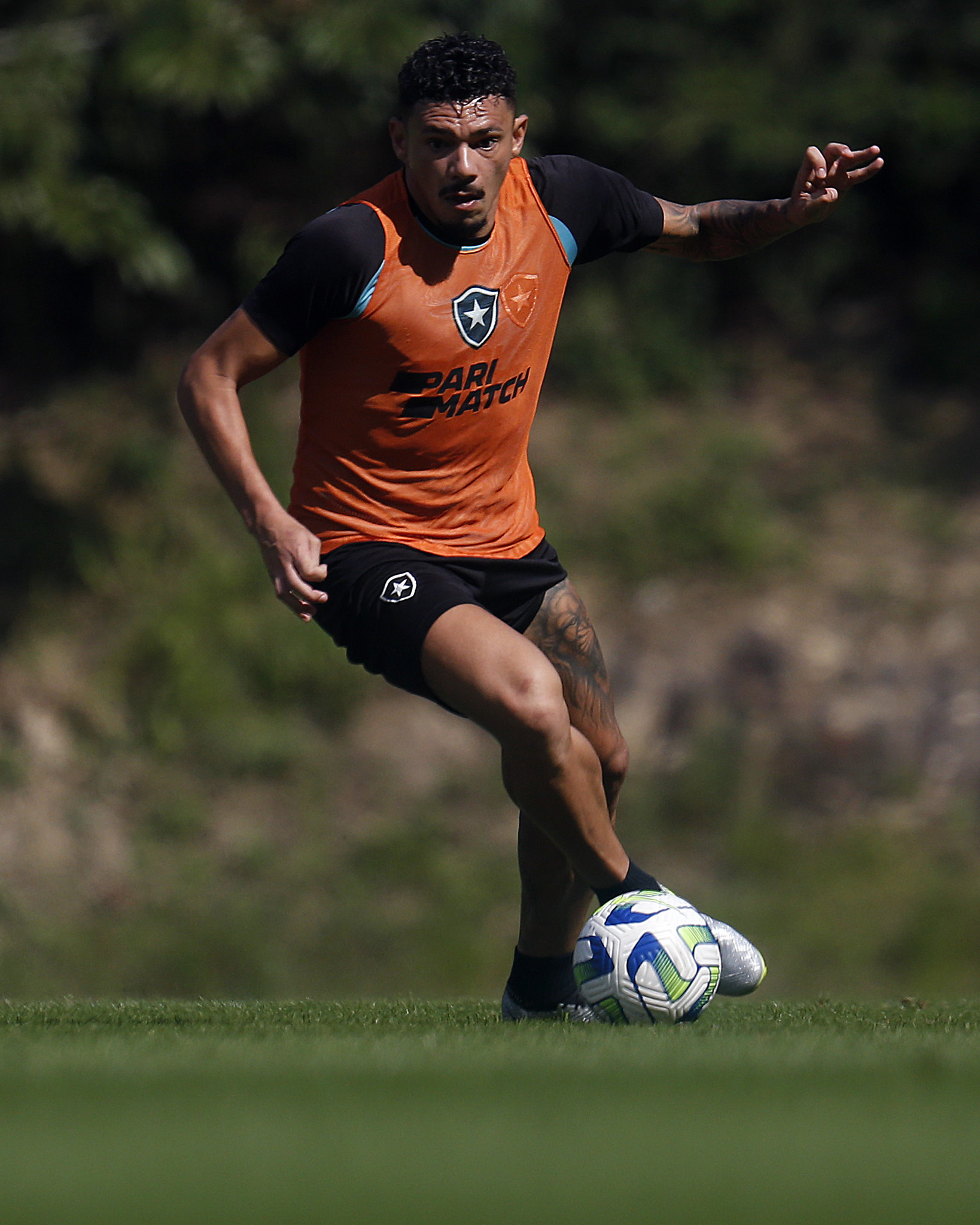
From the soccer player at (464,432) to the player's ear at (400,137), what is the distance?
1 centimetres

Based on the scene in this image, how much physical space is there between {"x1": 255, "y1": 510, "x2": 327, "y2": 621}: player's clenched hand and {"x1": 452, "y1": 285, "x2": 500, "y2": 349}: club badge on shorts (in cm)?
79

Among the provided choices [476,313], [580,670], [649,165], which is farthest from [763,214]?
[649,165]

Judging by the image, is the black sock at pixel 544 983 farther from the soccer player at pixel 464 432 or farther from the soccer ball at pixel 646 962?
the soccer ball at pixel 646 962

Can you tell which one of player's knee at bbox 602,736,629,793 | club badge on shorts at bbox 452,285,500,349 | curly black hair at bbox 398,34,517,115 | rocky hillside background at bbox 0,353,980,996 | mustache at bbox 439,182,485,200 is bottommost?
rocky hillside background at bbox 0,353,980,996

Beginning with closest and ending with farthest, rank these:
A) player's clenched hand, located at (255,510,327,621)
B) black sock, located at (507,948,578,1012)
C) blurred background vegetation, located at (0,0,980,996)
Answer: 1. player's clenched hand, located at (255,510,327,621)
2. black sock, located at (507,948,578,1012)
3. blurred background vegetation, located at (0,0,980,996)

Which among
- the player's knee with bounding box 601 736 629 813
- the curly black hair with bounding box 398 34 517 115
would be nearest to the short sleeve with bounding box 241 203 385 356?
the curly black hair with bounding box 398 34 517 115

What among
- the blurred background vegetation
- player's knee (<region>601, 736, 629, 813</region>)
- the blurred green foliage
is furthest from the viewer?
the blurred green foliage

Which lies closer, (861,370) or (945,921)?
(945,921)

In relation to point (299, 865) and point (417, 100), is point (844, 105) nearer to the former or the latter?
point (299, 865)

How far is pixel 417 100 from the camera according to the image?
4.09 m

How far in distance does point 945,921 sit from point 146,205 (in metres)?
7.06

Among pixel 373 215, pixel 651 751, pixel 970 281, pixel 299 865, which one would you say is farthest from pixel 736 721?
pixel 373 215

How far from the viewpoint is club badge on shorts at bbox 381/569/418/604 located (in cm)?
405

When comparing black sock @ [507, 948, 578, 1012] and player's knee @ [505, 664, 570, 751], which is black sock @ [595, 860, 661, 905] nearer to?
black sock @ [507, 948, 578, 1012]
